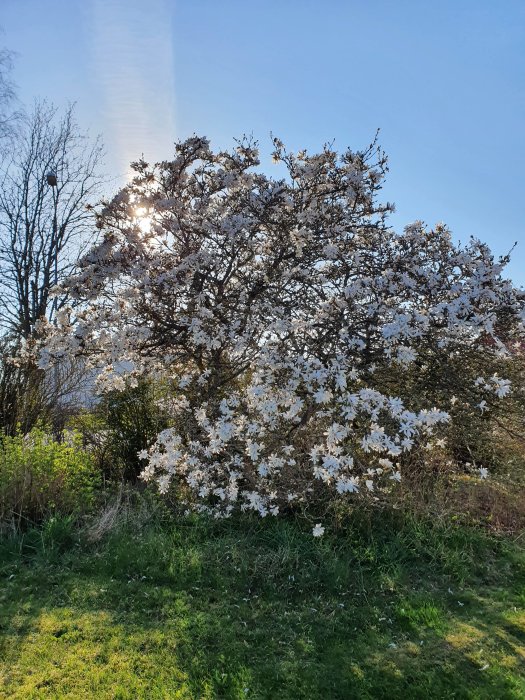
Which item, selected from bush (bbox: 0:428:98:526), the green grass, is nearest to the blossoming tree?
the green grass

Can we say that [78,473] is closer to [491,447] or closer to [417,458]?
[417,458]

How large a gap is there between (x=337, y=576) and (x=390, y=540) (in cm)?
83

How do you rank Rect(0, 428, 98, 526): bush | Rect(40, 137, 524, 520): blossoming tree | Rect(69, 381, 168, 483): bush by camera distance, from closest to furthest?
Rect(40, 137, 524, 520): blossoming tree → Rect(0, 428, 98, 526): bush → Rect(69, 381, 168, 483): bush

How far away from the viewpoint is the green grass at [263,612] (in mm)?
2699

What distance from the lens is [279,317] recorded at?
4414 mm

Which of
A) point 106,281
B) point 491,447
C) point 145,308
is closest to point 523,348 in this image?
point 491,447

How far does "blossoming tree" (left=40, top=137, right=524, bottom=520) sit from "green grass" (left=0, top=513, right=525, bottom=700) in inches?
19.6

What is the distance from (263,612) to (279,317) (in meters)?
2.33

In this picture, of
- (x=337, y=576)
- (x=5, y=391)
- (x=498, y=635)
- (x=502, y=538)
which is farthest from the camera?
(x=5, y=391)

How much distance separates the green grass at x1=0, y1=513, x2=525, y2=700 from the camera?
270cm

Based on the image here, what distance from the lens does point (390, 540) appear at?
434 centimetres

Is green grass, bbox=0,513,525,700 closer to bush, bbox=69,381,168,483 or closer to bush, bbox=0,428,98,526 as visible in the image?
bush, bbox=0,428,98,526

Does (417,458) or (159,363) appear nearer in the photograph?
(417,458)

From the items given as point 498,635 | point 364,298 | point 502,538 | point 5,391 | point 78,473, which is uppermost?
point 364,298
